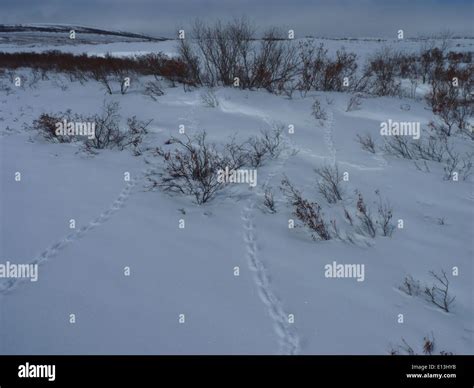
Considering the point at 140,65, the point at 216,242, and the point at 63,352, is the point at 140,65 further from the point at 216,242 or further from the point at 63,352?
the point at 63,352

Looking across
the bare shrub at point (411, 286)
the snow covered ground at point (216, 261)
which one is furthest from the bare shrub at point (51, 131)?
the bare shrub at point (411, 286)

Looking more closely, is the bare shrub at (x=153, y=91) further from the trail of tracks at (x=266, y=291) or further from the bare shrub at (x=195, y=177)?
the trail of tracks at (x=266, y=291)

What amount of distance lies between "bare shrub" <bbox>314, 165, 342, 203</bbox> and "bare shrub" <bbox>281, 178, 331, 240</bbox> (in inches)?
13.1

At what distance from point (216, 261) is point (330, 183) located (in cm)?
237

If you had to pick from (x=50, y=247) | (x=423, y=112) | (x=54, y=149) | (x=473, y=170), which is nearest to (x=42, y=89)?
(x=54, y=149)

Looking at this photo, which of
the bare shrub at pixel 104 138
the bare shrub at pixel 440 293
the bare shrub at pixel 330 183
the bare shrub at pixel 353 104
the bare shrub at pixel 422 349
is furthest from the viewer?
the bare shrub at pixel 353 104

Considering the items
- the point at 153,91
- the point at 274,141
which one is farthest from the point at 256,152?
the point at 153,91

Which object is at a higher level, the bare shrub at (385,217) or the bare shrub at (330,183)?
the bare shrub at (330,183)

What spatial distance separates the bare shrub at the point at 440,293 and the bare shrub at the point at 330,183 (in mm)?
1724

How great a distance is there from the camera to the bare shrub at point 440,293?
115 inches

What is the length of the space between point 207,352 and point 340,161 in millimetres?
4294

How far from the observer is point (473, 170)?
5.48m

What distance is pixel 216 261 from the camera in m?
3.47

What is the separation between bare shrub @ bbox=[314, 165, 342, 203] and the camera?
4.71 m
